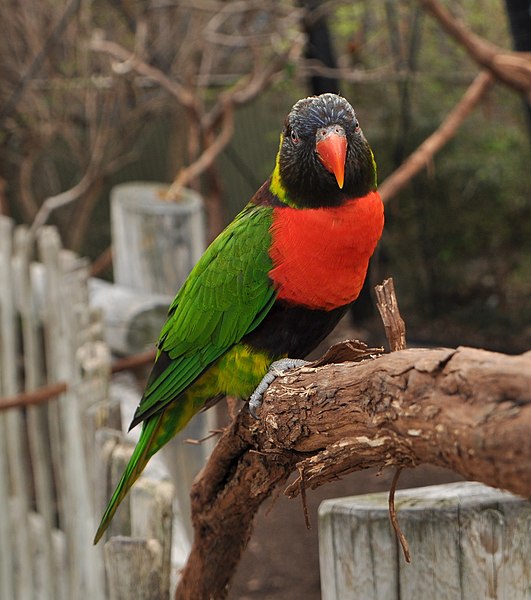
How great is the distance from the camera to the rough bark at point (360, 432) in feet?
2.86

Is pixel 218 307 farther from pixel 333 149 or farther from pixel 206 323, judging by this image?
pixel 333 149

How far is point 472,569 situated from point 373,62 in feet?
22.7

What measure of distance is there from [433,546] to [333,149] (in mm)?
822

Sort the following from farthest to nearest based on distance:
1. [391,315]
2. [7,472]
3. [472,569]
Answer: [7,472], [391,315], [472,569]

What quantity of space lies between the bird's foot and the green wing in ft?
0.42

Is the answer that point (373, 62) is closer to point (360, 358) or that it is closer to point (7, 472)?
point (7, 472)

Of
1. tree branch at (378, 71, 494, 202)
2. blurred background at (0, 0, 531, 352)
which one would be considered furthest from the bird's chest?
blurred background at (0, 0, 531, 352)

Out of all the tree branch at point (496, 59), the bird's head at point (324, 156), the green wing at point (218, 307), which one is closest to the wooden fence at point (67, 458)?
the green wing at point (218, 307)

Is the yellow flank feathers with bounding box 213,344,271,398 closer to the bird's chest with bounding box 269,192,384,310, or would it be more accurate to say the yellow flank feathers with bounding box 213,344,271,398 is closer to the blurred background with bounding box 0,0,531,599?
the bird's chest with bounding box 269,192,384,310

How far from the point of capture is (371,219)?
69.9 inches

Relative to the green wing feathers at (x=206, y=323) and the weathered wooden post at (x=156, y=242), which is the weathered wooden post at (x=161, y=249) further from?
the green wing feathers at (x=206, y=323)

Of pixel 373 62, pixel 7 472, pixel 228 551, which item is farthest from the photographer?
pixel 373 62

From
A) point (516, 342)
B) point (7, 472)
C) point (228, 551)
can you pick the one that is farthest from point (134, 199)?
point (516, 342)

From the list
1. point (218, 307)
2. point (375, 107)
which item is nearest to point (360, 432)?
point (218, 307)
